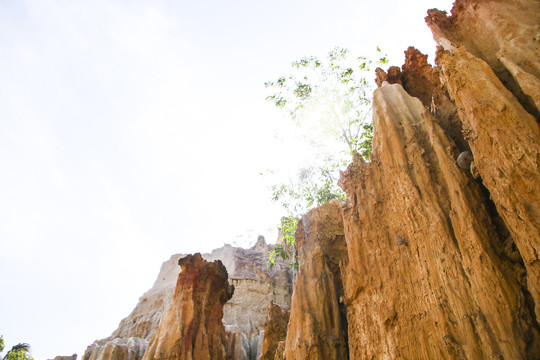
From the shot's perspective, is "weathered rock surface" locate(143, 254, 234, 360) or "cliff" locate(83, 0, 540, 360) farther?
"weathered rock surface" locate(143, 254, 234, 360)

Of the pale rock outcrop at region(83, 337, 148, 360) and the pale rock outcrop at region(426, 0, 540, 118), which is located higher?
the pale rock outcrop at region(426, 0, 540, 118)

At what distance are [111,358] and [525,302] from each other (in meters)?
22.2

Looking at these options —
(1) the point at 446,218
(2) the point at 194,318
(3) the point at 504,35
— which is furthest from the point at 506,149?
(2) the point at 194,318

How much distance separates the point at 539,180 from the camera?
16.7ft

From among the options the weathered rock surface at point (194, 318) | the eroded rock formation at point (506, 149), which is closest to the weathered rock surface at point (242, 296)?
the weathered rock surface at point (194, 318)

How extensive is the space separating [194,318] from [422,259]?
37.1 feet

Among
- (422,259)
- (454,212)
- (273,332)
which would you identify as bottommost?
(422,259)

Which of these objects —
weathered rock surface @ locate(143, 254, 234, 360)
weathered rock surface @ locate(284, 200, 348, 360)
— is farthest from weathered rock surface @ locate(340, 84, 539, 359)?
weathered rock surface @ locate(143, 254, 234, 360)

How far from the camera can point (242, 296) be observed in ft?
104

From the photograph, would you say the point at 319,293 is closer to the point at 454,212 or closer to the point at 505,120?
the point at 454,212

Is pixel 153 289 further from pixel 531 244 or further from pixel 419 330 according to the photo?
pixel 531 244

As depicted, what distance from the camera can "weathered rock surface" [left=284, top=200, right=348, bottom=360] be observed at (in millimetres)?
9742

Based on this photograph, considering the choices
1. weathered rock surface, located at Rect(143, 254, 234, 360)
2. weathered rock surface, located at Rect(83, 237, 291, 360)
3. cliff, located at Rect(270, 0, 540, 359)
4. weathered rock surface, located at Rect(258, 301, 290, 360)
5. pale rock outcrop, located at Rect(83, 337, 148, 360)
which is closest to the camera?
cliff, located at Rect(270, 0, 540, 359)

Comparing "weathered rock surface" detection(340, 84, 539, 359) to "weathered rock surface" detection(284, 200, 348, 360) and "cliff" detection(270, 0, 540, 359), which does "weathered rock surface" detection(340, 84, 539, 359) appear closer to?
"cliff" detection(270, 0, 540, 359)
